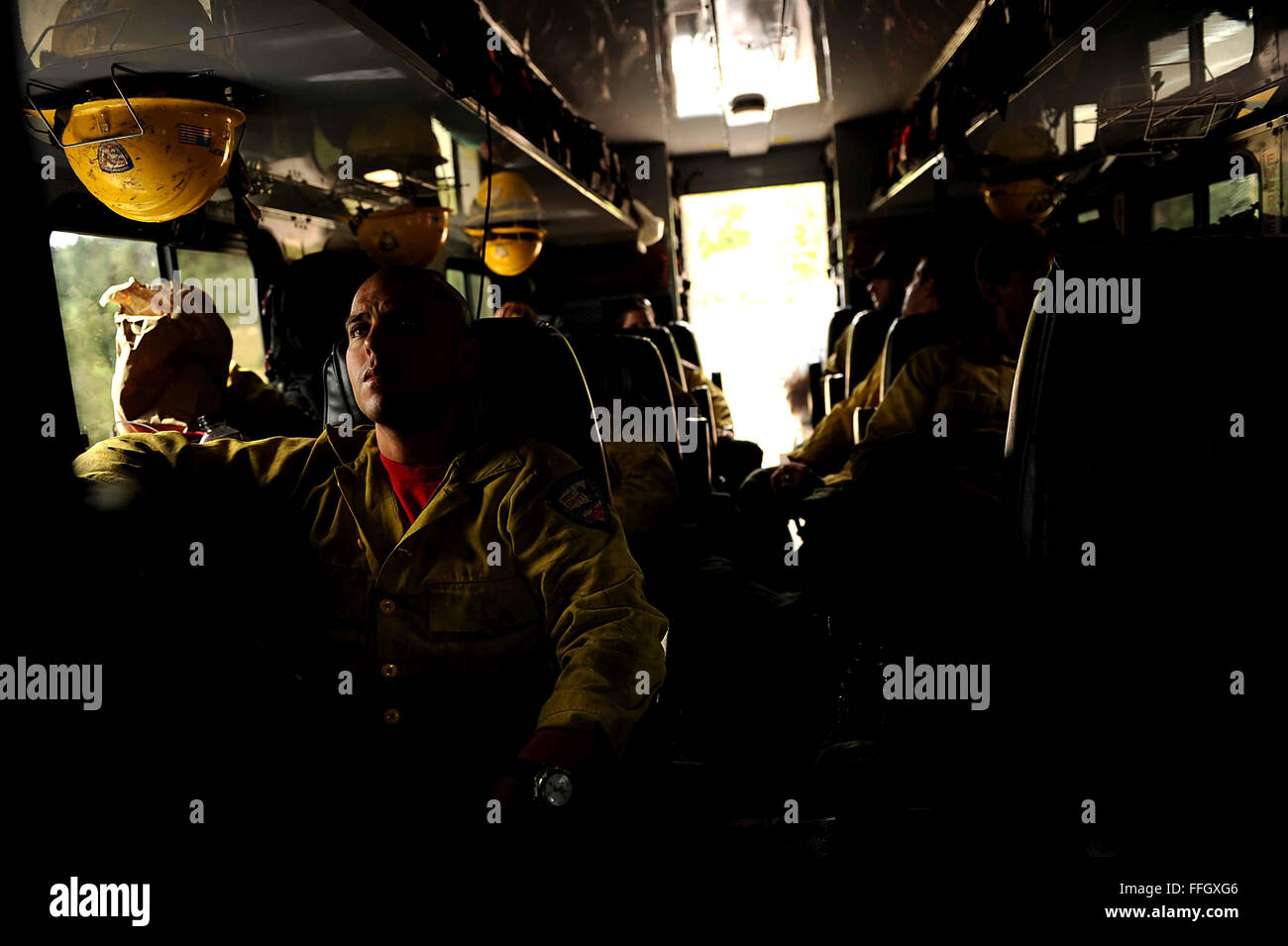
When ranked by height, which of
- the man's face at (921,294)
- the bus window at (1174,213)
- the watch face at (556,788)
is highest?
the bus window at (1174,213)

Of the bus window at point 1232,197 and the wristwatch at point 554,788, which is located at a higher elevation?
the bus window at point 1232,197

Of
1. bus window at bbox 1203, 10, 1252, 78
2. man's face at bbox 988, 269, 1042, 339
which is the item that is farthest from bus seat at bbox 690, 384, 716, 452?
bus window at bbox 1203, 10, 1252, 78

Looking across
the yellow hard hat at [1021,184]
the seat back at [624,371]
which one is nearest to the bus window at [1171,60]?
the yellow hard hat at [1021,184]

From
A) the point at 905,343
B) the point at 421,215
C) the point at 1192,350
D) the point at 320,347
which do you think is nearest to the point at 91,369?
the point at 320,347

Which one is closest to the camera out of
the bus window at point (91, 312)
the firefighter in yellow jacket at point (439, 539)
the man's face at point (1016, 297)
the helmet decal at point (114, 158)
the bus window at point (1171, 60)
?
the firefighter in yellow jacket at point (439, 539)

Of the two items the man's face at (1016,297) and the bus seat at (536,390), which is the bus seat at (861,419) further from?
the bus seat at (536,390)

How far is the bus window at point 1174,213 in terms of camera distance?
15.1 ft

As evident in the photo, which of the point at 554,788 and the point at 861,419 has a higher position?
the point at 861,419

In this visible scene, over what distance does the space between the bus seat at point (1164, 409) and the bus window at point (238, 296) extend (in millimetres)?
3783

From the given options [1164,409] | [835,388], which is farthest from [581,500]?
[835,388]

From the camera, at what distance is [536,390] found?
2.03m

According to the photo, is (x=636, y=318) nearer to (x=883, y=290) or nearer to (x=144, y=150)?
(x=883, y=290)

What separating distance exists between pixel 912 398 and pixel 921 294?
131 centimetres
